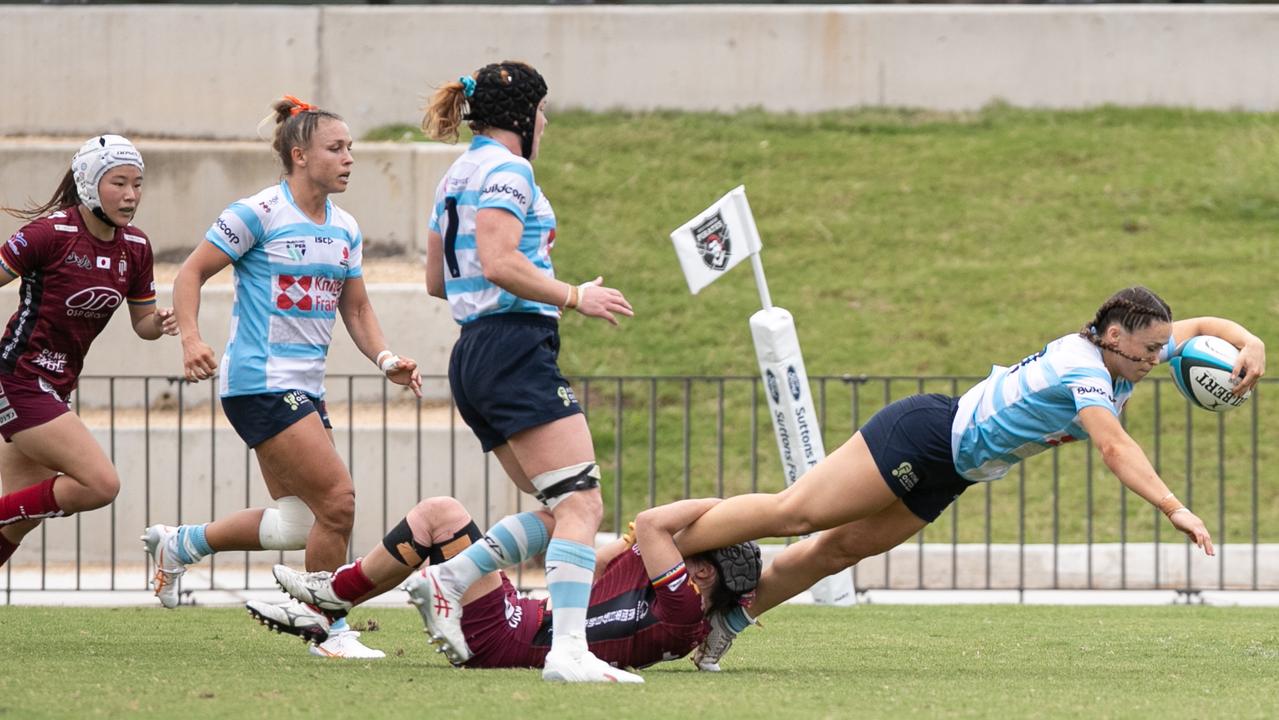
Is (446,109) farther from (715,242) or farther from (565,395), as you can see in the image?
(715,242)

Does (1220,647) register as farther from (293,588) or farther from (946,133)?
(946,133)

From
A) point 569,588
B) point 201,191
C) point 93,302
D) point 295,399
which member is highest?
point 201,191

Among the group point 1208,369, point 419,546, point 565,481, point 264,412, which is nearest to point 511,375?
point 565,481

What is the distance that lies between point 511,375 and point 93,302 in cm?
207

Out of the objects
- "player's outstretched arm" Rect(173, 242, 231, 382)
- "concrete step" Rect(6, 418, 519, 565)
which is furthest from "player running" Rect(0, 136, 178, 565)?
"concrete step" Rect(6, 418, 519, 565)

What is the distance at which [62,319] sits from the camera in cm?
607

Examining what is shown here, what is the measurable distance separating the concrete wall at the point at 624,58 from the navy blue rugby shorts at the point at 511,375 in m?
12.1

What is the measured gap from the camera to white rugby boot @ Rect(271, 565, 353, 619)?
18.1 ft

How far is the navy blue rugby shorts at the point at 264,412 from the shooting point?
5781mm

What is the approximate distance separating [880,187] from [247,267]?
35.8 ft

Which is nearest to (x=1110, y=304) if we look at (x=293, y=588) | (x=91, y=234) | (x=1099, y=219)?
(x=293, y=588)

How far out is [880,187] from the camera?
52.6 ft

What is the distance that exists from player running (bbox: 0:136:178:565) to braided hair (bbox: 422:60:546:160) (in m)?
1.55

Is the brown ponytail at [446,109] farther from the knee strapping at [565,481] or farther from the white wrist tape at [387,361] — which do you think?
the knee strapping at [565,481]
